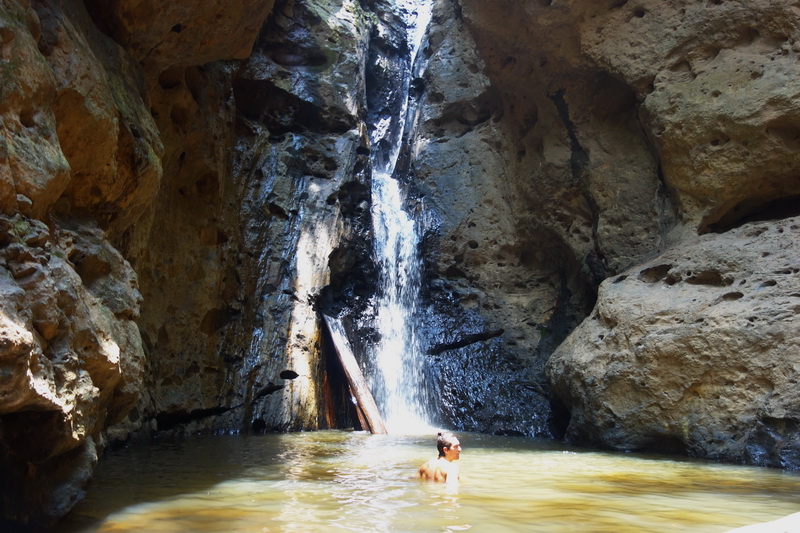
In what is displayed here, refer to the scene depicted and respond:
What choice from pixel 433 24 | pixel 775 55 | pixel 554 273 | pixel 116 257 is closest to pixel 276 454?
pixel 116 257

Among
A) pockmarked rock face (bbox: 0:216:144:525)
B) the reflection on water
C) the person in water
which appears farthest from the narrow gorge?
the person in water

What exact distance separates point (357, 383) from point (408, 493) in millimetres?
5455

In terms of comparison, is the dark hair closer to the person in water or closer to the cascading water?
the person in water

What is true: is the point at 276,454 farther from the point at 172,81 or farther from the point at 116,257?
the point at 172,81

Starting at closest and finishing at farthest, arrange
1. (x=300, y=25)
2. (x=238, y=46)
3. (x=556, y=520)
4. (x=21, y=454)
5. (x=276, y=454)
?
(x=21, y=454)
(x=556, y=520)
(x=276, y=454)
(x=238, y=46)
(x=300, y=25)

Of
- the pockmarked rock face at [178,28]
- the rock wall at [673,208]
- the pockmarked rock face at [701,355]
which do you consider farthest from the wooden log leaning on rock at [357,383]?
the pockmarked rock face at [178,28]

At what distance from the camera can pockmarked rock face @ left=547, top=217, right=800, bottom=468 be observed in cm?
620

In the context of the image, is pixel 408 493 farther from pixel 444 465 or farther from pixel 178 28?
pixel 178 28

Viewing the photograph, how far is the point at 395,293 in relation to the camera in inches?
484

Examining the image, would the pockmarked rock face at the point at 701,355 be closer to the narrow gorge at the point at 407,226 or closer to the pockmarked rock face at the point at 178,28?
the narrow gorge at the point at 407,226

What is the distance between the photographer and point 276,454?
6.48 m

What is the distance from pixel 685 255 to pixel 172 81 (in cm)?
660

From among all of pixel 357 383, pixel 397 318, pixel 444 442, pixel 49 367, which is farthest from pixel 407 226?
pixel 49 367

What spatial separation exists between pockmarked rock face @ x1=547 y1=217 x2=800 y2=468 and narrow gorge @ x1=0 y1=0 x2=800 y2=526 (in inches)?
1.1
